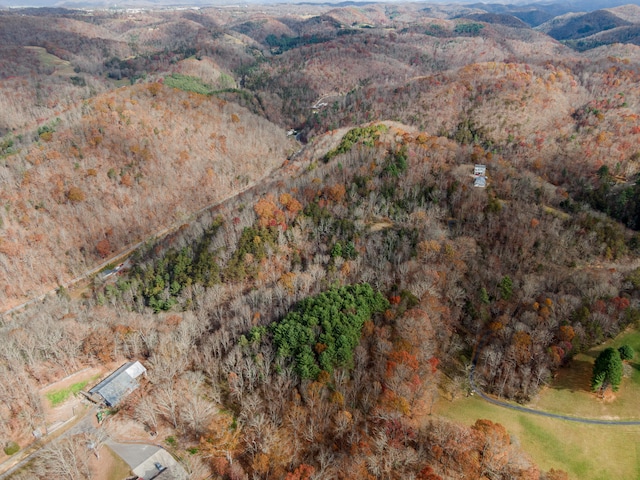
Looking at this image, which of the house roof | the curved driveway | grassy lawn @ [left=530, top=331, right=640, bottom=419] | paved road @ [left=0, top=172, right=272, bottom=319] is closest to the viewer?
the curved driveway

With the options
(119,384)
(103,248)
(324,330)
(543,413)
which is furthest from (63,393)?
(543,413)

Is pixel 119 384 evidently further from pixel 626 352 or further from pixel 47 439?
pixel 626 352

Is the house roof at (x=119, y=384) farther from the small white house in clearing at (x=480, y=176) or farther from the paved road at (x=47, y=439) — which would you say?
the small white house in clearing at (x=480, y=176)

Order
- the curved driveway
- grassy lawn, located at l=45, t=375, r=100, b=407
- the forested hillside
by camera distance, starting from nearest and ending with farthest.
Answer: the forested hillside → the curved driveway → grassy lawn, located at l=45, t=375, r=100, b=407

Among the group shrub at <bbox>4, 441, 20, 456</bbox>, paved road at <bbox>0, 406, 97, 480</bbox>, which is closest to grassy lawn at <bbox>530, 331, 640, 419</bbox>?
paved road at <bbox>0, 406, 97, 480</bbox>

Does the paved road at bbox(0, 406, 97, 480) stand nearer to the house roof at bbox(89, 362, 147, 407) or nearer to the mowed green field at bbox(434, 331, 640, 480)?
the house roof at bbox(89, 362, 147, 407)
